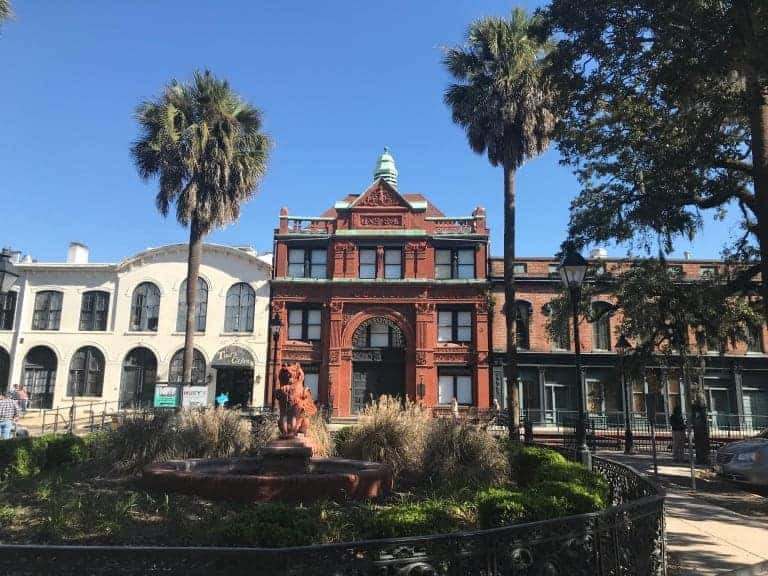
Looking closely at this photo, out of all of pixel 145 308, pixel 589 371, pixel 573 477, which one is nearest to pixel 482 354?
pixel 589 371

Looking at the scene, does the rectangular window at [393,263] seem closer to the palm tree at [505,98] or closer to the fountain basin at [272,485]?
the palm tree at [505,98]

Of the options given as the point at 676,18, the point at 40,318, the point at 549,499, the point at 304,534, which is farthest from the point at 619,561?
the point at 40,318

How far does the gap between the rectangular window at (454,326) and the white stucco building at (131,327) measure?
380 inches

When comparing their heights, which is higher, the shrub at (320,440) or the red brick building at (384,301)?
the red brick building at (384,301)

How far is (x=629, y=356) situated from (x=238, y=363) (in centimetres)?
2071

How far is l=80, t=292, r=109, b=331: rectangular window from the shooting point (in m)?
34.2

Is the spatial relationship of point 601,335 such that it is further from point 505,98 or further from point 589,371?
point 505,98

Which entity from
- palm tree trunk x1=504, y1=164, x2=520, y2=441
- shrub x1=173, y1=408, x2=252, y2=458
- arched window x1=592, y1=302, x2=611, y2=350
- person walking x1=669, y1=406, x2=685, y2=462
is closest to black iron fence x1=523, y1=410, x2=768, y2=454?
arched window x1=592, y1=302, x2=611, y2=350

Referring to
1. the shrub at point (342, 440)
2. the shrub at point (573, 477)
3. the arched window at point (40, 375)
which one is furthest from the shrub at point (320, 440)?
the arched window at point (40, 375)

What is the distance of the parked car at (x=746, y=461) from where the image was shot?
41.8 ft

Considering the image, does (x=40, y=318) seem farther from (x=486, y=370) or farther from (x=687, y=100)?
(x=687, y=100)

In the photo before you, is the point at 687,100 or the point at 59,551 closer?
the point at 59,551

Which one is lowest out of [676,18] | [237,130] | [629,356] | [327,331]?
[629,356]

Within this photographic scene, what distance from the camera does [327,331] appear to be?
3228 centimetres
